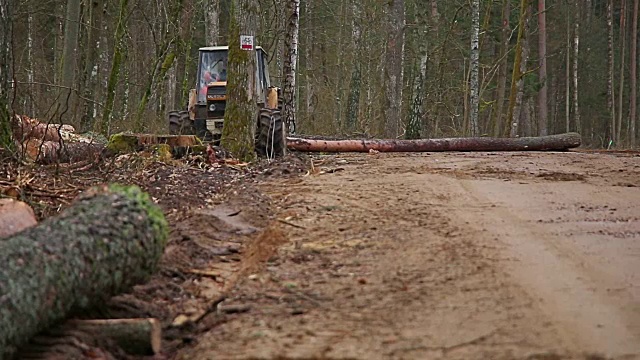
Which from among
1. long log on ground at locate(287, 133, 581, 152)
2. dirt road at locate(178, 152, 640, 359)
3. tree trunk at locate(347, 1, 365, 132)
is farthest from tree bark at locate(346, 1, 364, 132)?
dirt road at locate(178, 152, 640, 359)

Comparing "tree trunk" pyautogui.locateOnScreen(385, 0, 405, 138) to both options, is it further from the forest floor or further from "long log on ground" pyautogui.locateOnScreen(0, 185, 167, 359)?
"long log on ground" pyautogui.locateOnScreen(0, 185, 167, 359)

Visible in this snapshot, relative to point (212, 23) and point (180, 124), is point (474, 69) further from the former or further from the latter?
point (180, 124)

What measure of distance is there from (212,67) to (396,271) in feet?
37.3

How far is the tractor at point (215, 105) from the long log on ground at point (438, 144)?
119 cm

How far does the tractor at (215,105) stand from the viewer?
547 inches

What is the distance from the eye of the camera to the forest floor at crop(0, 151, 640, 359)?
13.4 feet

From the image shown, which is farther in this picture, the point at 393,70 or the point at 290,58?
the point at 393,70

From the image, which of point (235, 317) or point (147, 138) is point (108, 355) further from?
point (147, 138)

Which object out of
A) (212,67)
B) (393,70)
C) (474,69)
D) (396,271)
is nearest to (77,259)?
(396,271)

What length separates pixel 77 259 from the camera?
454 centimetres

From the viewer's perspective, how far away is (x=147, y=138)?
38.0 ft

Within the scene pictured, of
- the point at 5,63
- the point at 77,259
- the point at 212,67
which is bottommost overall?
the point at 77,259

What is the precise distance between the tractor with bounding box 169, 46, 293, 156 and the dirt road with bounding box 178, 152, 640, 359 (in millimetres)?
4681

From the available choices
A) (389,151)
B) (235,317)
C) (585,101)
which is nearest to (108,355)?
(235,317)
